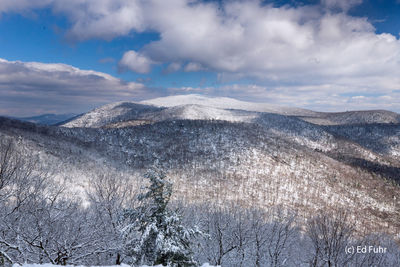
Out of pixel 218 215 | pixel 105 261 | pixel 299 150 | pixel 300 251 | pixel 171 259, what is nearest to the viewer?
pixel 171 259

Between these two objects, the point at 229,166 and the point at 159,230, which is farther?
the point at 229,166

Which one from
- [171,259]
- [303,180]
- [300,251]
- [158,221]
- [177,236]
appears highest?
[158,221]

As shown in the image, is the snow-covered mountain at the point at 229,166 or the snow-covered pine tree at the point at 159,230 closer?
the snow-covered pine tree at the point at 159,230

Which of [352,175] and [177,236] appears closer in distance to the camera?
[177,236]

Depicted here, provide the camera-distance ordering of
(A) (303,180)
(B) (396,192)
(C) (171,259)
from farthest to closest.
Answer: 1. (B) (396,192)
2. (A) (303,180)
3. (C) (171,259)

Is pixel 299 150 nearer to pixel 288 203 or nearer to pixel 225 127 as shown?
pixel 225 127

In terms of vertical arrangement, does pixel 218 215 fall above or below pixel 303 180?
above

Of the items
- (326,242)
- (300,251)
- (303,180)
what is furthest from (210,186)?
(326,242)

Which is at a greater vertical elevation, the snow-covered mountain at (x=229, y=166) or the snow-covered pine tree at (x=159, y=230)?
the snow-covered pine tree at (x=159, y=230)

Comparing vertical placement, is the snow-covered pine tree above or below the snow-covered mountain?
above

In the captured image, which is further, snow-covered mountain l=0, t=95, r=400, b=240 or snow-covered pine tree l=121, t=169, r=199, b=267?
snow-covered mountain l=0, t=95, r=400, b=240

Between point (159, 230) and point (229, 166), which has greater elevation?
point (159, 230)
